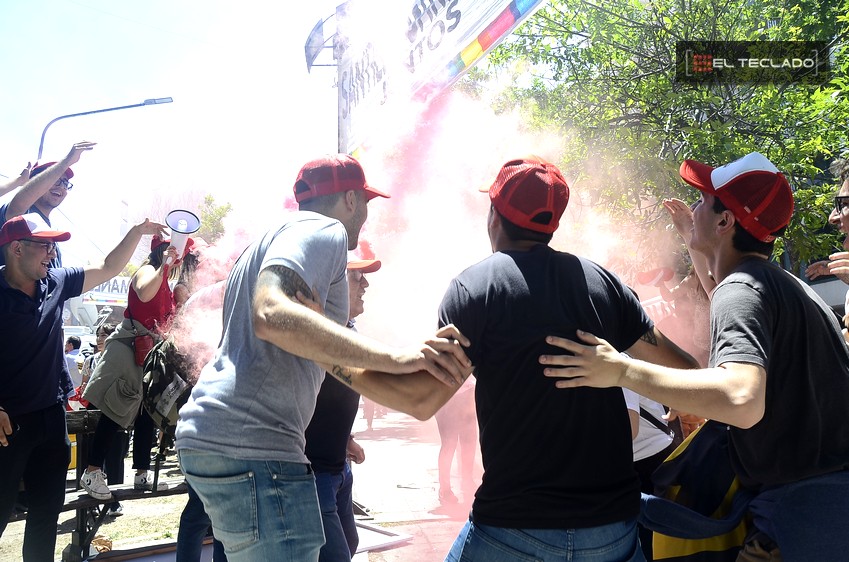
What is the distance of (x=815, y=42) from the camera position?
8.62m

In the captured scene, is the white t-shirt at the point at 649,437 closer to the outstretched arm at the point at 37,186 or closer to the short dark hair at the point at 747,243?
the short dark hair at the point at 747,243

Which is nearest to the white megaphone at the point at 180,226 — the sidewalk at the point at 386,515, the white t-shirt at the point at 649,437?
the sidewalk at the point at 386,515

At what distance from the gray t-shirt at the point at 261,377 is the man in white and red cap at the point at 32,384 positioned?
2178mm

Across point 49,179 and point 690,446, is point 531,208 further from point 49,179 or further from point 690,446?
point 49,179

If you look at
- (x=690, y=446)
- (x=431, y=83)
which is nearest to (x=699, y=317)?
(x=690, y=446)

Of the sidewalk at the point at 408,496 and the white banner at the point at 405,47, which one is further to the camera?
the white banner at the point at 405,47

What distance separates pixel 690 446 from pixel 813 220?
263 inches

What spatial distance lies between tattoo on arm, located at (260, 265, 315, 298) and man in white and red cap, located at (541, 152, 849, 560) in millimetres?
727

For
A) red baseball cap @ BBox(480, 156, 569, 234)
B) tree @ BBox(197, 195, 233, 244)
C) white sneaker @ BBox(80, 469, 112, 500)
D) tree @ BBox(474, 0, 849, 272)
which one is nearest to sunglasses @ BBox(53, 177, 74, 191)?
white sneaker @ BBox(80, 469, 112, 500)

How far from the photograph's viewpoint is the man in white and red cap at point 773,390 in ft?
5.58

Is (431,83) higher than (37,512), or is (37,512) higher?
(431,83)

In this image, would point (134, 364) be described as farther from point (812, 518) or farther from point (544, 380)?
point (812, 518)

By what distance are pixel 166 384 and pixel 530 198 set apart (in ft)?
10.8

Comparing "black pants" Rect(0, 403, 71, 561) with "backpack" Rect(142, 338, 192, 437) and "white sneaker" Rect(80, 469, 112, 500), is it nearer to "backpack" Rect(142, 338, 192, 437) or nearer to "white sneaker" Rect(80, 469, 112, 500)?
"backpack" Rect(142, 338, 192, 437)
